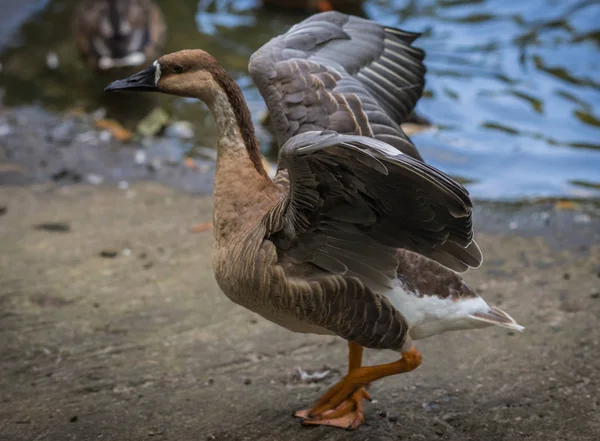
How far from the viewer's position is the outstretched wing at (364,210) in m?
2.88

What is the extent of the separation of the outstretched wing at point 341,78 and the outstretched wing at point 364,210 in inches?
27.0

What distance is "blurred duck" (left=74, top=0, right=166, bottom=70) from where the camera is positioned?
27.5ft

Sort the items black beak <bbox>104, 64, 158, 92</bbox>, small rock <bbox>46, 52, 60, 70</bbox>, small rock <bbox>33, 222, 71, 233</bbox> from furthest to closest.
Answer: small rock <bbox>46, 52, 60, 70</bbox>, small rock <bbox>33, 222, 71, 233</bbox>, black beak <bbox>104, 64, 158, 92</bbox>

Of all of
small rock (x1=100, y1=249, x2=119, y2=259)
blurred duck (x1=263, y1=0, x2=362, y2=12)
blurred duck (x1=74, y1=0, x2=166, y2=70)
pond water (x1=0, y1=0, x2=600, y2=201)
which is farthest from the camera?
blurred duck (x1=263, y1=0, x2=362, y2=12)

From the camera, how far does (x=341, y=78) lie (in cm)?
418

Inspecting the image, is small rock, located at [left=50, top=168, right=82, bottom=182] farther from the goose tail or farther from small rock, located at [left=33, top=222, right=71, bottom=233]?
the goose tail

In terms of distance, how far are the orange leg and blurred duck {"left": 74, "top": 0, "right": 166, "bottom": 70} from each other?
18.1 ft

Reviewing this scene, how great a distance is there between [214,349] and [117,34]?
4.97m

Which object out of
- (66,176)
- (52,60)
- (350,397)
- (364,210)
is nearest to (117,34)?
(52,60)

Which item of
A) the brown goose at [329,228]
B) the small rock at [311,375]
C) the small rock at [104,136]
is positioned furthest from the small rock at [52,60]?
the small rock at [311,375]

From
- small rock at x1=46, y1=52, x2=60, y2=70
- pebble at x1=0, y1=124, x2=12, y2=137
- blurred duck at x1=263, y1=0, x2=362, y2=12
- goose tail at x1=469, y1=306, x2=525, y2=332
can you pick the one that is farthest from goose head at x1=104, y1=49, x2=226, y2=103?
blurred duck at x1=263, y1=0, x2=362, y2=12

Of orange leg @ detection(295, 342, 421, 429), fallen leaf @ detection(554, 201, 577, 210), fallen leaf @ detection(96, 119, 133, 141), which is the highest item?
fallen leaf @ detection(554, 201, 577, 210)

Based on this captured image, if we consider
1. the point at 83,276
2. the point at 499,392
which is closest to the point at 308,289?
the point at 499,392

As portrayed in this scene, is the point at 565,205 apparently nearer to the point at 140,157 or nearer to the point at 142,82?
the point at 140,157
